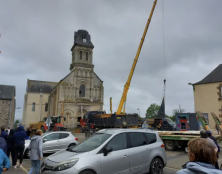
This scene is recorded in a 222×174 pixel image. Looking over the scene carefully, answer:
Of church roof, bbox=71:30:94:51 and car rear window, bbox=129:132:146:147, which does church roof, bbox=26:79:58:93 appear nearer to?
church roof, bbox=71:30:94:51

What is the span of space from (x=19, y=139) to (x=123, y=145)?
454cm

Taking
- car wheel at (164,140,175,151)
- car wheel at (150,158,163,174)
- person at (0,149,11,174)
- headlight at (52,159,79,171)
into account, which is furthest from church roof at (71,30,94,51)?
person at (0,149,11,174)

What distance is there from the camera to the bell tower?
4226cm

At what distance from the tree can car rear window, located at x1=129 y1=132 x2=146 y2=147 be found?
68508 millimetres

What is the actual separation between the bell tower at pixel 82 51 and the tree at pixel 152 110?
132 ft

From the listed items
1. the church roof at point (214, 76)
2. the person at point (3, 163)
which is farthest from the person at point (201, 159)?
the church roof at point (214, 76)

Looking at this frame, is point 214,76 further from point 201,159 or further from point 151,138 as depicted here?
point 201,159

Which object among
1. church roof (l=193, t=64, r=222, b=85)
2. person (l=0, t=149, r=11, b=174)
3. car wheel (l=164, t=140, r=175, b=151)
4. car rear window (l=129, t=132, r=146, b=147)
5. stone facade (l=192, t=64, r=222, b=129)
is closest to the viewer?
person (l=0, t=149, r=11, b=174)

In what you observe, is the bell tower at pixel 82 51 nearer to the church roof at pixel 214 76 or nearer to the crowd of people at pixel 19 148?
the church roof at pixel 214 76

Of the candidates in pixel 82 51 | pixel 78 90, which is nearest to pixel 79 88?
pixel 78 90

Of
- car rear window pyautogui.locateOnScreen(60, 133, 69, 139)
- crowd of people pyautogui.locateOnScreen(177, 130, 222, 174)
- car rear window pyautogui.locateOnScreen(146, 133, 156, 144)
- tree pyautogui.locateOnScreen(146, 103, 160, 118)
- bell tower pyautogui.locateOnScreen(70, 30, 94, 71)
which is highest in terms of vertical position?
bell tower pyautogui.locateOnScreen(70, 30, 94, 71)

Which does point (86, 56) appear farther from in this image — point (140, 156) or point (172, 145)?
point (140, 156)

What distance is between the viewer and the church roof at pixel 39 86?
53.8m

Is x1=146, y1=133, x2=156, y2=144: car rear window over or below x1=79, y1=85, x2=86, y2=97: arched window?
below
